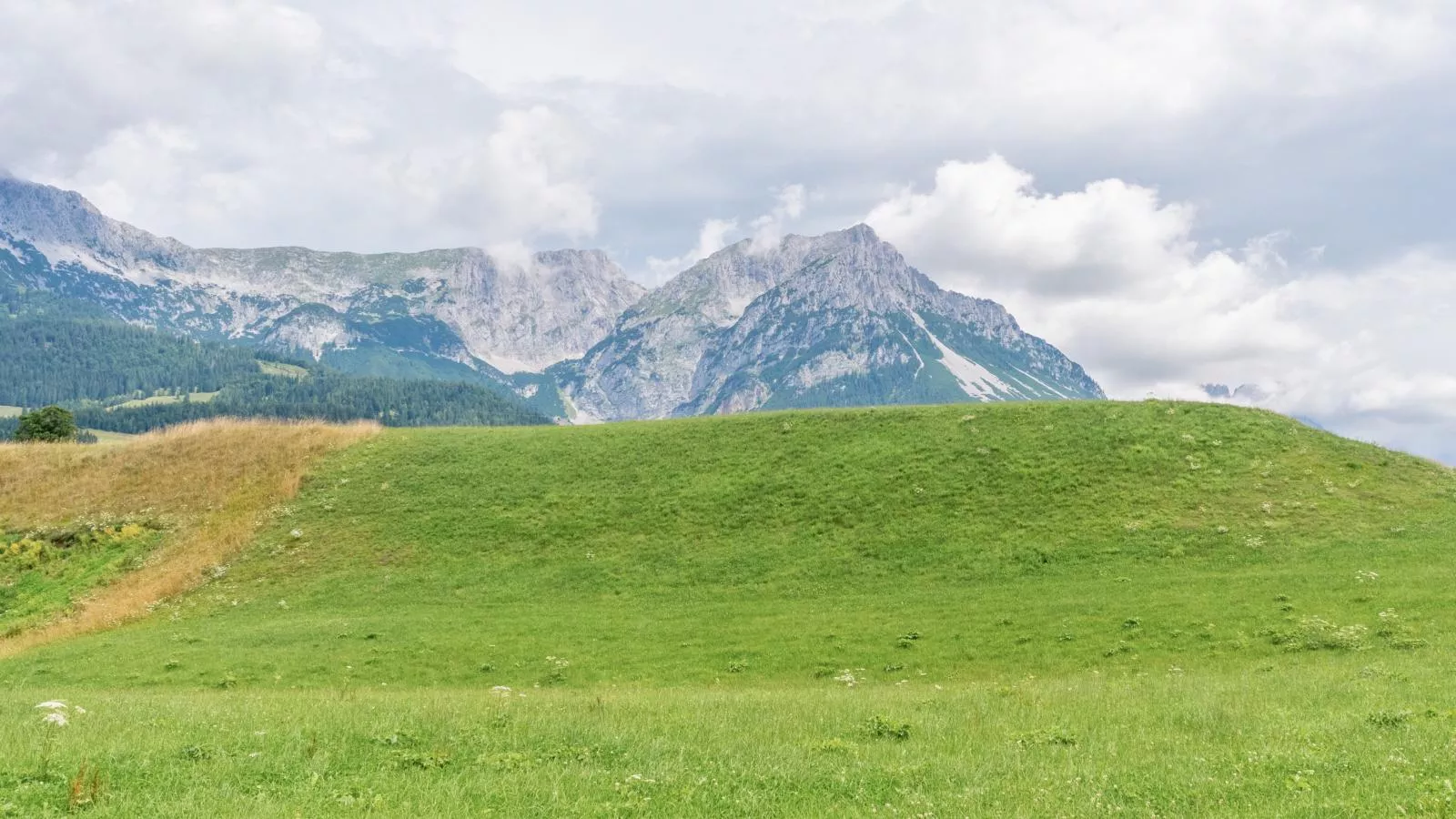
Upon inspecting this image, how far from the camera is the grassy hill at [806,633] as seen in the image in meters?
12.5

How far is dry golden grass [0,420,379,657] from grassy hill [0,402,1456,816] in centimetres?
103

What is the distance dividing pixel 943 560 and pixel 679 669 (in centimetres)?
1795

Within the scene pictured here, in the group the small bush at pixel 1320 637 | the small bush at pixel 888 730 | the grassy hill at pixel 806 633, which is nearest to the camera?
the grassy hill at pixel 806 633

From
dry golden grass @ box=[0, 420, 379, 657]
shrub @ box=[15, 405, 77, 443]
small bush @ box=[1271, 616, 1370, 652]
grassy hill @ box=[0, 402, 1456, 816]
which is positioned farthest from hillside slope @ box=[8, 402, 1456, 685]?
shrub @ box=[15, 405, 77, 443]

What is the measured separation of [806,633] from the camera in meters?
35.1

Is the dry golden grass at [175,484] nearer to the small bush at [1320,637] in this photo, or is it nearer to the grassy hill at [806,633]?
the grassy hill at [806,633]

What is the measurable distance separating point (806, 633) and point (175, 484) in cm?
5049

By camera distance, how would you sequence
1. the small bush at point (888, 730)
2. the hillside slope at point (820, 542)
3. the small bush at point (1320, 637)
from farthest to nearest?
the hillside slope at point (820, 542) < the small bush at point (1320, 637) < the small bush at point (888, 730)

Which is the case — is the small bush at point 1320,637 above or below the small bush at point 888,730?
above

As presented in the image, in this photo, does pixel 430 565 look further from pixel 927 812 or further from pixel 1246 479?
pixel 1246 479

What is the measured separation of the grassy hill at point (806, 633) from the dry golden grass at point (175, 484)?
103 centimetres

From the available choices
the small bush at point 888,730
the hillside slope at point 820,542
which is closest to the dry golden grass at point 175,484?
the hillside slope at point 820,542

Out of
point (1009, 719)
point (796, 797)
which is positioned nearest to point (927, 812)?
point (796, 797)

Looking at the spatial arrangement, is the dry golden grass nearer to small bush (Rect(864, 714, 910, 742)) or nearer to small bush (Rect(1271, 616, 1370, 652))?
small bush (Rect(864, 714, 910, 742))
